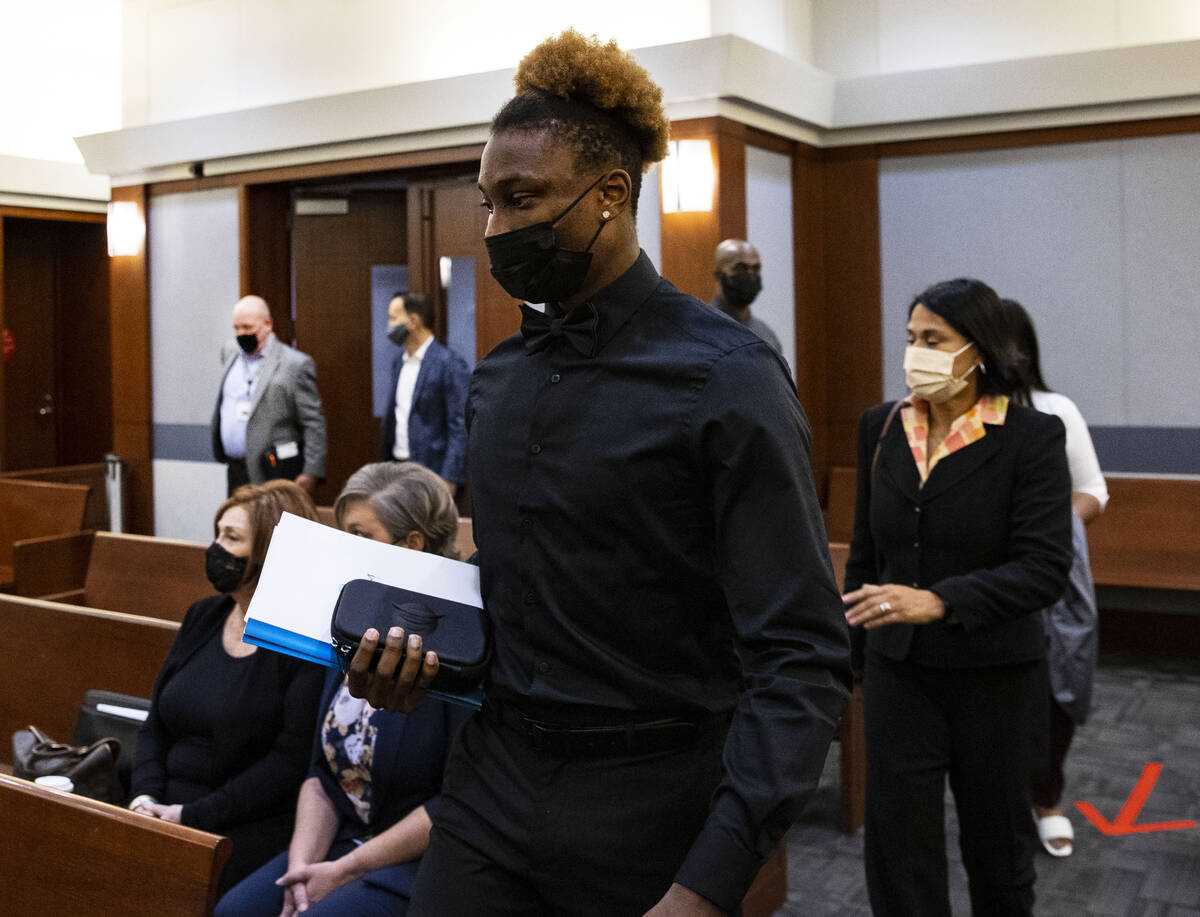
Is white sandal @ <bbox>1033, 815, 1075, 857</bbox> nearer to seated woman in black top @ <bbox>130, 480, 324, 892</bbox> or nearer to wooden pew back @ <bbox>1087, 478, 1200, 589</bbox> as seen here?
seated woman in black top @ <bbox>130, 480, 324, 892</bbox>

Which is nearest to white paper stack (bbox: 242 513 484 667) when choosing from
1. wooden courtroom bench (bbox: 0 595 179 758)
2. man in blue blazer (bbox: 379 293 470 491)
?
wooden courtroom bench (bbox: 0 595 179 758)

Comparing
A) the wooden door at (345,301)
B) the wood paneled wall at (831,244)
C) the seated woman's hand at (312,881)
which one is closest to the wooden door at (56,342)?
the wood paneled wall at (831,244)

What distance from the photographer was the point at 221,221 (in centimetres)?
772

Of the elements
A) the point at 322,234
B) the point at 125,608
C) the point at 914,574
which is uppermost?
the point at 322,234

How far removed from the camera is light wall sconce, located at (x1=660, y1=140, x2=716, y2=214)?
5.85 meters

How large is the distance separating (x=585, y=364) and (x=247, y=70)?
22.2ft

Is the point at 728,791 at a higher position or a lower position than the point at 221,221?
lower

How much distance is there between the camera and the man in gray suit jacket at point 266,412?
19.2 ft

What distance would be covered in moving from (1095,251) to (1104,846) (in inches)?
145

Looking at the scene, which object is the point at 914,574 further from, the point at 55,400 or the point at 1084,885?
the point at 55,400

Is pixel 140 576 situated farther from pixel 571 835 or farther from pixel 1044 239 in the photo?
pixel 1044 239

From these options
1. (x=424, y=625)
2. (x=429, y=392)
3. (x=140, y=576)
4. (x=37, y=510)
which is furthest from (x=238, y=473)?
(x=424, y=625)

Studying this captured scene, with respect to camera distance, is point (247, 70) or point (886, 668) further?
point (247, 70)

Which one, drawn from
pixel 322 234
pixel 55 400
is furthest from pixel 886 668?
pixel 55 400
